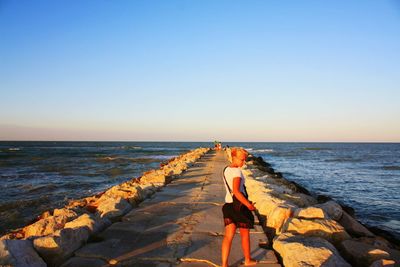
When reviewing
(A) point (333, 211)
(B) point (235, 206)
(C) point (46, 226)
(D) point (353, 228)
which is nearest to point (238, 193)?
(B) point (235, 206)

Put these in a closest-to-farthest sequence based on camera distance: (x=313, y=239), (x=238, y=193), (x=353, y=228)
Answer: (x=238, y=193) < (x=313, y=239) < (x=353, y=228)

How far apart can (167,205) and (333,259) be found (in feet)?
11.9

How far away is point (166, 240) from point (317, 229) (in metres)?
1.96

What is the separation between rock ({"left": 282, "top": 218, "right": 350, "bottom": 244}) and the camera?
174 inches

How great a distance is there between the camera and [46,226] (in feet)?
15.9

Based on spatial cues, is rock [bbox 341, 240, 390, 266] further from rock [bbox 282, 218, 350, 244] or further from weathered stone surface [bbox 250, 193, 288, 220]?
weathered stone surface [bbox 250, 193, 288, 220]

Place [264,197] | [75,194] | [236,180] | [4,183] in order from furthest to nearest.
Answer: [4,183]
[75,194]
[264,197]
[236,180]

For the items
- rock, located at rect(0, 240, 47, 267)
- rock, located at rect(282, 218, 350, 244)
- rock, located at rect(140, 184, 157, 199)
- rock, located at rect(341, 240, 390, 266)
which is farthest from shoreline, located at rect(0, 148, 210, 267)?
rock, located at rect(341, 240, 390, 266)

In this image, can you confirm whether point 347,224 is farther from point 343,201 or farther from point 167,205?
point 343,201

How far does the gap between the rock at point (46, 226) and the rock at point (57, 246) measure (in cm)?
104

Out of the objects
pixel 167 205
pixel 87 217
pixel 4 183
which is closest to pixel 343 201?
pixel 167 205

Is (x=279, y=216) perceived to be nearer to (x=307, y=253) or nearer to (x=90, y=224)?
(x=307, y=253)

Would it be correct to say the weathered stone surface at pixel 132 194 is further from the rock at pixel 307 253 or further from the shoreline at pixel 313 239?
the rock at pixel 307 253

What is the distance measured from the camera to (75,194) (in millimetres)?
12031
